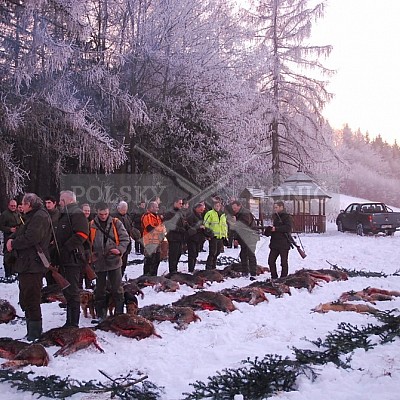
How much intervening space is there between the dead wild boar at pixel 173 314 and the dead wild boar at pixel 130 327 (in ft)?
2.22

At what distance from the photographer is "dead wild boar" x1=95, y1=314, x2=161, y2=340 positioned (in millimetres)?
6469

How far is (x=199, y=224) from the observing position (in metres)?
12.2

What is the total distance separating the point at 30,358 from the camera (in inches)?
209

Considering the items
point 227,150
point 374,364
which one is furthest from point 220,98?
point 374,364

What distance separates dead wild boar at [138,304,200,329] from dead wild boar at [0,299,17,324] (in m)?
1.89

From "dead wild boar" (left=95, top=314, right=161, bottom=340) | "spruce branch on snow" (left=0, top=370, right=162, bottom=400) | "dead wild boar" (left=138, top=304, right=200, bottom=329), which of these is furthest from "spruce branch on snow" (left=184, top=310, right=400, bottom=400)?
"dead wild boar" (left=138, top=304, right=200, bottom=329)

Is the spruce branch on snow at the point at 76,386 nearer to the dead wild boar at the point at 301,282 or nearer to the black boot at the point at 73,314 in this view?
the black boot at the point at 73,314

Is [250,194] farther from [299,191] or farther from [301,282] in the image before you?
[301,282]

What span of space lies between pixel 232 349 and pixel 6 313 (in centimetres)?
351

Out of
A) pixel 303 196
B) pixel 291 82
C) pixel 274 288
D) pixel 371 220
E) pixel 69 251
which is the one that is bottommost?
pixel 274 288

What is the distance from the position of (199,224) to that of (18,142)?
710 centimetres

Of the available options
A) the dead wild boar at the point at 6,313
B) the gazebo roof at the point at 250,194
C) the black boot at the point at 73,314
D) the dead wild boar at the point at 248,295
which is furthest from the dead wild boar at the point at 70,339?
the gazebo roof at the point at 250,194

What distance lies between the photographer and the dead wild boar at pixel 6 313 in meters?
7.26

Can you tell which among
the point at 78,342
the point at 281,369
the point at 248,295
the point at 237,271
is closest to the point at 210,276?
the point at 237,271
